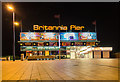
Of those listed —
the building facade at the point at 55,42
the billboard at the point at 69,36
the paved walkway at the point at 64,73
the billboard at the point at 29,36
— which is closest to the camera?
the paved walkway at the point at 64,73

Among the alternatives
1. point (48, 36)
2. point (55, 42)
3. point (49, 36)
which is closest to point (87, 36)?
point (55, 42)

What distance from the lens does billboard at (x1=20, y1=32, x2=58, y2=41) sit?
4575 centimetres

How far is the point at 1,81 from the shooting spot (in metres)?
5.43

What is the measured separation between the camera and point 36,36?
4628 cm

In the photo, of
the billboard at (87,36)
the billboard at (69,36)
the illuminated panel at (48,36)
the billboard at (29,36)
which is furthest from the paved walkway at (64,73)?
the billboard at (87,36)

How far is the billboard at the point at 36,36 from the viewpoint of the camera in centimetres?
4575

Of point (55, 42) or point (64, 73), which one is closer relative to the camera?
point (64, 73)

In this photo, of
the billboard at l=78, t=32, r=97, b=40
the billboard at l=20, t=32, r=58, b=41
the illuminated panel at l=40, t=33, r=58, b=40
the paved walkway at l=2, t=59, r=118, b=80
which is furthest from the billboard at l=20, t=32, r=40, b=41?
the paved walkway at l=2, t=59, r=118, b=80

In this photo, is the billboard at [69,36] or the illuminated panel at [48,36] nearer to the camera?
the illuminated panel at [48,36]

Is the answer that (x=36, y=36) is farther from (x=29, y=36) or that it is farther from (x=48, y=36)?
(x=48, y=36)

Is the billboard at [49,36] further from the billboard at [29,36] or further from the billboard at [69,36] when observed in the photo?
the billboard at [69,36]

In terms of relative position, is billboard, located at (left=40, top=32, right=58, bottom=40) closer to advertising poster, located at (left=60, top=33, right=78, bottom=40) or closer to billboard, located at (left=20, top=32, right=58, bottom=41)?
billboard, located at (left=20, top=32, right=58, bottom=41)

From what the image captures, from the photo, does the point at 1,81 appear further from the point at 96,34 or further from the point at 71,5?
the point at 96,34

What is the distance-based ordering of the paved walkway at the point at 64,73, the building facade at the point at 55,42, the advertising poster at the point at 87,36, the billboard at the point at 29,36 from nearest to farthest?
the paved walkway at the point at 64,73 < the billboard at the point at 29,36 < the building facade at the point at 55,42 < the advertising poster at the point at 87,36
